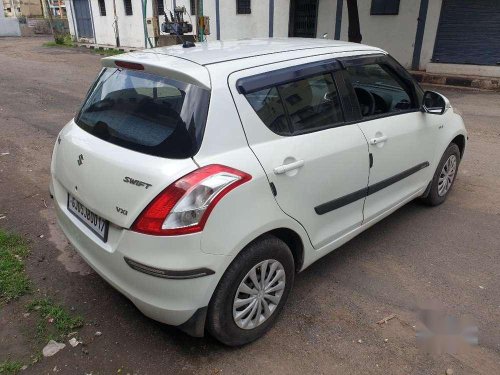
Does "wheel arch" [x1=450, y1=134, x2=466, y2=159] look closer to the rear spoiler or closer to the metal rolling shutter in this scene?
the rear spoiler

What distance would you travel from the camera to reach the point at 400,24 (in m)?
13.5

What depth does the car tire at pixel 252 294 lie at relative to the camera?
2.32 meters

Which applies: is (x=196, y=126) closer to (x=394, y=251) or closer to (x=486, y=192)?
(x=394, y=251)

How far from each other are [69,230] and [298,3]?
15.6 metres

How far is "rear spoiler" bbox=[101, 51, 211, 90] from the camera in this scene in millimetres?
2342

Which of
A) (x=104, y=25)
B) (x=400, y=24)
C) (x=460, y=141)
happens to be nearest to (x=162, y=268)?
(x=460, y=141)

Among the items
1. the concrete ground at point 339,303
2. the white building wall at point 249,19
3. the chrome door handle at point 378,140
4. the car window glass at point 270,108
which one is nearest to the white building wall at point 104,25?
the white building wall at point 249,19

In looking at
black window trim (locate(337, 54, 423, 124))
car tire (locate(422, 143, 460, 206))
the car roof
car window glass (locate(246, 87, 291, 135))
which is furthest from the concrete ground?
the car roof

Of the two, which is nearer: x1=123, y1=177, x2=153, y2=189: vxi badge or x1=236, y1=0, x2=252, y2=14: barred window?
x1=123, y1=177, x2=153, y2=189: vxi badge

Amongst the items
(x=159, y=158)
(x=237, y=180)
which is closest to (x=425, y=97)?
(x=237, y=180)

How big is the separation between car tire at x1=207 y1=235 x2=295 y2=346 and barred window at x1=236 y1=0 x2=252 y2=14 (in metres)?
16.8

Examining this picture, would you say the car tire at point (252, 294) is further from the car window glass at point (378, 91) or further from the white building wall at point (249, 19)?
the white building wall at point (249, 19)

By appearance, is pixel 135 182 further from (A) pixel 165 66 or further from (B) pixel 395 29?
(B) pixel 395 29

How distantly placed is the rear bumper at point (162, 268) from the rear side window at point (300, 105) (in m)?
0.87
